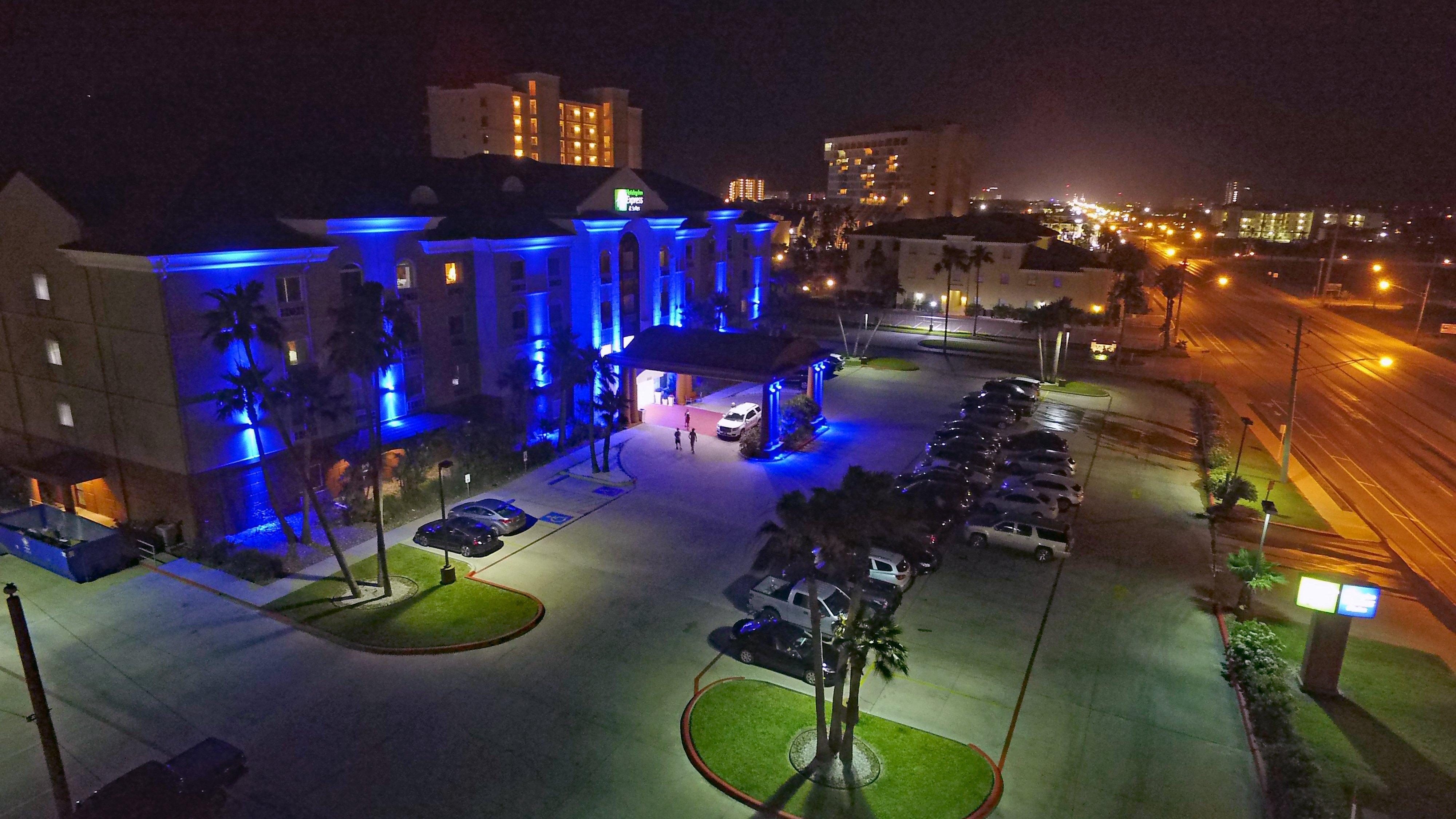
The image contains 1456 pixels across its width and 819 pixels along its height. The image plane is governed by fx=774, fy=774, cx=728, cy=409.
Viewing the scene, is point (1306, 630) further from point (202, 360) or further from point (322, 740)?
point (202, 360)

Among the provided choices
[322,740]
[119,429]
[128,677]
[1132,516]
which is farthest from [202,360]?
[1132,516]

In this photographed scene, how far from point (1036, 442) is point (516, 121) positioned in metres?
116

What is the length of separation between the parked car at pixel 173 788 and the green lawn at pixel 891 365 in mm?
55167

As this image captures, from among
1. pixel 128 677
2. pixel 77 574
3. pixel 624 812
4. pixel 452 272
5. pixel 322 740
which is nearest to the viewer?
pixel 624 812

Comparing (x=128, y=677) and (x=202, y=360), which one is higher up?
(x=202, y=360)

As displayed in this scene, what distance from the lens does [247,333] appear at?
25375mm

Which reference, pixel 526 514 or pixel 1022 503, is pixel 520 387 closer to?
pixel 526 514

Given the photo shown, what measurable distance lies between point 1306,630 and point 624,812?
874 inches

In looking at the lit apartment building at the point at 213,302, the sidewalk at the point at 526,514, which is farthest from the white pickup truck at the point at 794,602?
the lit apartment building at the point at 213,302

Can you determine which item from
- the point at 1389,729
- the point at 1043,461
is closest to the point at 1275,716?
the point at 1389,729

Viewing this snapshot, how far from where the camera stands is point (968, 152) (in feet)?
630

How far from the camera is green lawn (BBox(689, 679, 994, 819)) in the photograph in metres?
17.1

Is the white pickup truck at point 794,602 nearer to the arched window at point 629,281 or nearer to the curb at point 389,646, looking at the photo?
the curb at point 389,646

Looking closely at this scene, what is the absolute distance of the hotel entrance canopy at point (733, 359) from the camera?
142 ft
